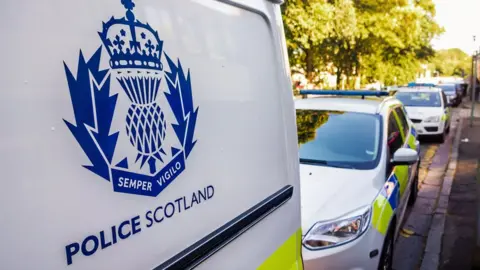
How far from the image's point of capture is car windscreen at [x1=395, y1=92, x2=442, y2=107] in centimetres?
1245

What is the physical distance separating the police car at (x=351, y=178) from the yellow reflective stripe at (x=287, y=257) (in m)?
0.99

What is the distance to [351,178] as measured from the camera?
11.8 ft

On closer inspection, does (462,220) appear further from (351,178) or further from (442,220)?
(351,178)

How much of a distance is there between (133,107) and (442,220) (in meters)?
5.58

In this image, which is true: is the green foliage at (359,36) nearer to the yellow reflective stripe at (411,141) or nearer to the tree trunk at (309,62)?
the tree trunk at (309,62)

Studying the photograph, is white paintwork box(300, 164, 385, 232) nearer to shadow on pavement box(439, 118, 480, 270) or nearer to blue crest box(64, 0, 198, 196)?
shadow on pavement box(439, 118, 480, 270)

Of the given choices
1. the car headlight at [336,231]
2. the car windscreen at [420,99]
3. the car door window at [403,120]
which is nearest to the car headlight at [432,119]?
the car windscreen at [420,99]

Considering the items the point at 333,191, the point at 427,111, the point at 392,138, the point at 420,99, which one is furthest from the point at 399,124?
the point at 420,99

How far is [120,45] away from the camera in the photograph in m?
1.01

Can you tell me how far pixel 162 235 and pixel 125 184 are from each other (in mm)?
209

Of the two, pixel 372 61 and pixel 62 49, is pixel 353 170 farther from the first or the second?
pixel 372 61

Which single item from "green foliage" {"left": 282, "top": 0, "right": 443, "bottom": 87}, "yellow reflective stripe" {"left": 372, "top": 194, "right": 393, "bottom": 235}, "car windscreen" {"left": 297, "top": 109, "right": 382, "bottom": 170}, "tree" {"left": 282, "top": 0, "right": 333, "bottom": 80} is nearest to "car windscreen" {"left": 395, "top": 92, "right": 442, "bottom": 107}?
"green foliage" {"left": 282, "top": 0, "right": 443, "bottom": 87}

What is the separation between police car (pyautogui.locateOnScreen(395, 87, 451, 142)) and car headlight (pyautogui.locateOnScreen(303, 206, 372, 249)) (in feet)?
31.7

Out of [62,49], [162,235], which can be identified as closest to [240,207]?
[162,235]
